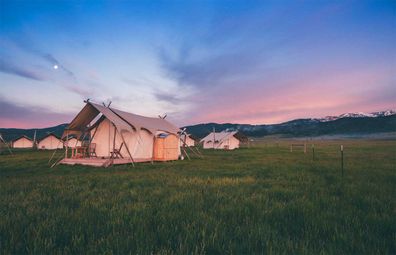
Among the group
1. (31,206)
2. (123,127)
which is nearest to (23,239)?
(31,206)

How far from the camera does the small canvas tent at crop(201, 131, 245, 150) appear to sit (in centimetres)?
4791

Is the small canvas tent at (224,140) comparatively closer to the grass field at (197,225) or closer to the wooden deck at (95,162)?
the wooden deck at (95,162)

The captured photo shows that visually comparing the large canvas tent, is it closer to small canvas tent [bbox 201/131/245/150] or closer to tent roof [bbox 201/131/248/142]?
small canvas tent [bbox 201/131/245/150]

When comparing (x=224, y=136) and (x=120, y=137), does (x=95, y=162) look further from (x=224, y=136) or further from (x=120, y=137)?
(x=224, y=136)

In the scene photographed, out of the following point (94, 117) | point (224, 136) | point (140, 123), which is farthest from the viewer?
point (224, 136)

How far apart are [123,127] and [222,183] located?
35.0 feet

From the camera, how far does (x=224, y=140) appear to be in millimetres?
47906

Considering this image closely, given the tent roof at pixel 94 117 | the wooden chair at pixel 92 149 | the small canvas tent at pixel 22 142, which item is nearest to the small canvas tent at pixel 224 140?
the tent roof at pixel 94 117

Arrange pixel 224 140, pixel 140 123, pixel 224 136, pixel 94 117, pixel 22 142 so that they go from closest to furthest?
pixel 94 117
pixel 140 123
pixel 224 140
pixel 224 136
pixel 22 142

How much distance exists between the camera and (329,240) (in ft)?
9.96

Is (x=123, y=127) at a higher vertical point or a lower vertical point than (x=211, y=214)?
higher

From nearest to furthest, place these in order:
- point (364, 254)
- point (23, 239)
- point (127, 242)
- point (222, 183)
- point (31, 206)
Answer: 1. point (364, 254)
2. point (127, 242)
3. point (23, 239)
4. point (31, 206)
5. point (222, 183)

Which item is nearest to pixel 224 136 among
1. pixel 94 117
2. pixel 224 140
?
pixel 224 140

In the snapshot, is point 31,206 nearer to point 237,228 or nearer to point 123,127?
point 237,228
